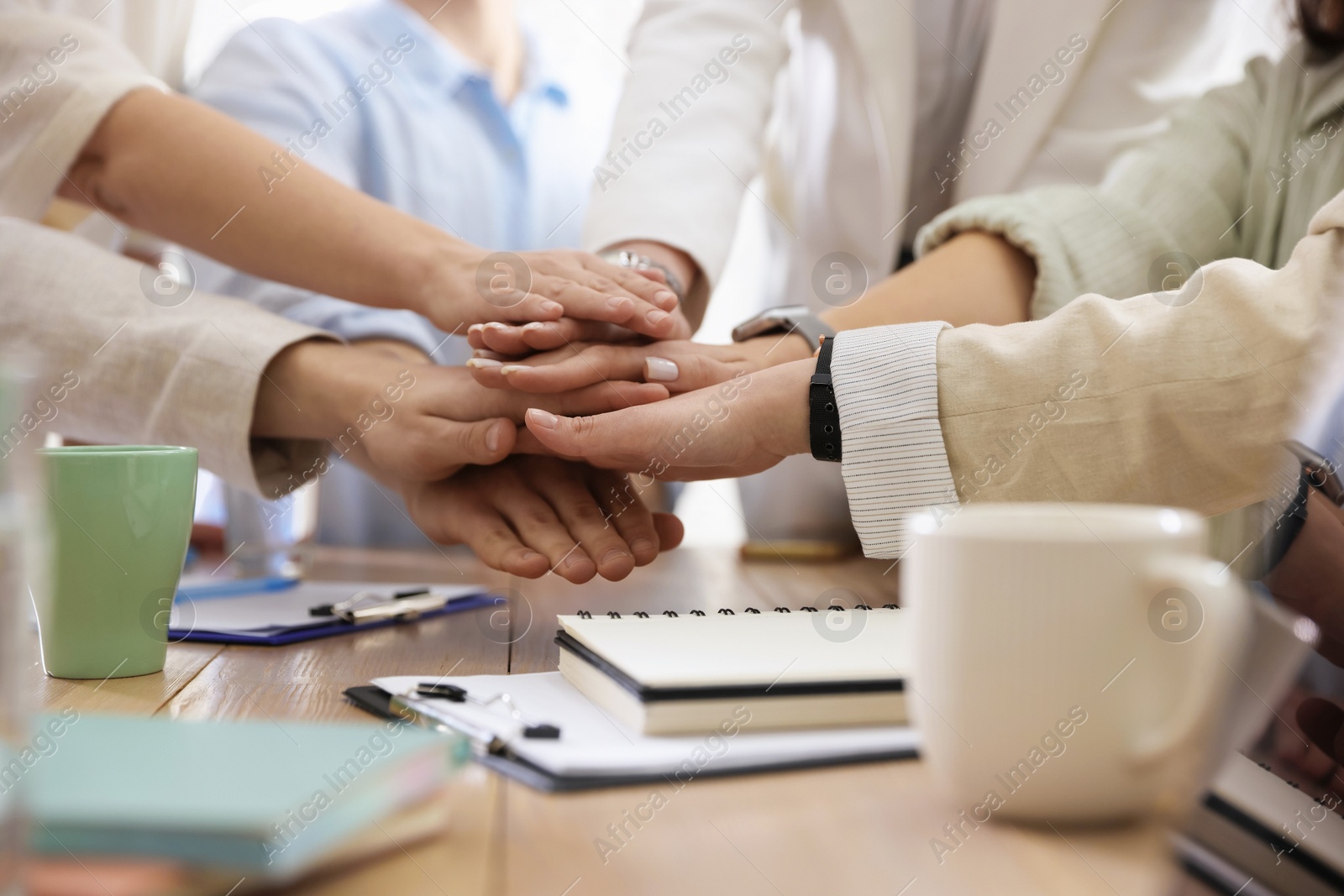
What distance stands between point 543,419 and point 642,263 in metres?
0.34

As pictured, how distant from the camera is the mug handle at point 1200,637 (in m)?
0.23

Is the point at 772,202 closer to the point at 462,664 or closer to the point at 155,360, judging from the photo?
the point at 155,360

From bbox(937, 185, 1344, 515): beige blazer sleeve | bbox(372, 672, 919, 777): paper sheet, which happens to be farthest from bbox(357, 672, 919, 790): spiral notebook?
bbox(937, 185, 1344, 515): beige blazer sleeve

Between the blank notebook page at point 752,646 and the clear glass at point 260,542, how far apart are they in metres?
0.48

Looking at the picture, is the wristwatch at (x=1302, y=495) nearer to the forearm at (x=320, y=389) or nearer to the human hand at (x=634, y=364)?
the human hand at (x=634, y=364)

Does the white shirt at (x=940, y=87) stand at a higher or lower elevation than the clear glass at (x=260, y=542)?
higher

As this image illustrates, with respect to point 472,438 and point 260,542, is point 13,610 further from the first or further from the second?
point 260,542

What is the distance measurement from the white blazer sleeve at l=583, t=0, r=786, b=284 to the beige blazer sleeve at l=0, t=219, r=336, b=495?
0.40 metres

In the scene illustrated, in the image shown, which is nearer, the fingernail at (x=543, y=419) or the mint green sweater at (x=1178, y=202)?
the fingernail at (x=543, y=419)

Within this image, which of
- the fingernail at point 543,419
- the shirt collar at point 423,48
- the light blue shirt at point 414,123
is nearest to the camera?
the fingernail at point 543,419

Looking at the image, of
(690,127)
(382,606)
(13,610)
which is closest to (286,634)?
(382,606)

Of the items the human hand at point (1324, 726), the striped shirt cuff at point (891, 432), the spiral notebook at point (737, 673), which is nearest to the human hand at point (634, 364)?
the striped shirt cuff at point (891, 432)

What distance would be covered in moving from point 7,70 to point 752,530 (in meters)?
1.03

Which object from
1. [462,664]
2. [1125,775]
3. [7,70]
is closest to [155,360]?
[7,70]
